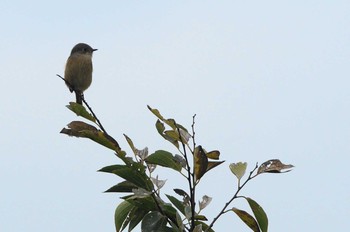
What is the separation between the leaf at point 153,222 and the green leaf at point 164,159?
0.66 ft

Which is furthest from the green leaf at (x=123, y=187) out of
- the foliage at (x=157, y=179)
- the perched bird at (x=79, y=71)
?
the perched bird at (x=79, y=71)

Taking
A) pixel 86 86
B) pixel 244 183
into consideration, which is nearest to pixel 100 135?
pixel 244 183

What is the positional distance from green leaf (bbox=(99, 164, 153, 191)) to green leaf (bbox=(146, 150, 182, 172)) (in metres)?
0.09

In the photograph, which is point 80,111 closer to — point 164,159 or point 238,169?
point 164,159

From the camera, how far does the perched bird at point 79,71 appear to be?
7809mm

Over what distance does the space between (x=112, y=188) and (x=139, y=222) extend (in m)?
0.18

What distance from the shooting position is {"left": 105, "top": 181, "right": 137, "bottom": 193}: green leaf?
2399 millimetres

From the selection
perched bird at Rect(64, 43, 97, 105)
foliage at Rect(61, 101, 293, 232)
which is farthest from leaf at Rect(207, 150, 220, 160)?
perched bird at Rect(64, 43, 97, 105)

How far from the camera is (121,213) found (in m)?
2.47

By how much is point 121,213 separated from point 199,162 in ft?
1.19

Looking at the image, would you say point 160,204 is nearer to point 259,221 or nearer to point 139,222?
point 139,222

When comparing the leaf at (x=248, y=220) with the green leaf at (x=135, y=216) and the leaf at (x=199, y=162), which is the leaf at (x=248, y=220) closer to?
the leaf at (x=199, y=162)

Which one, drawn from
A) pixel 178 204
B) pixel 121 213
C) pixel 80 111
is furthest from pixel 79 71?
pixel 178 204

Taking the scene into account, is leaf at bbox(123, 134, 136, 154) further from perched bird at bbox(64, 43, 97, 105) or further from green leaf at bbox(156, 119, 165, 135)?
perched bird at bbox(64, 43, 97, 105)
